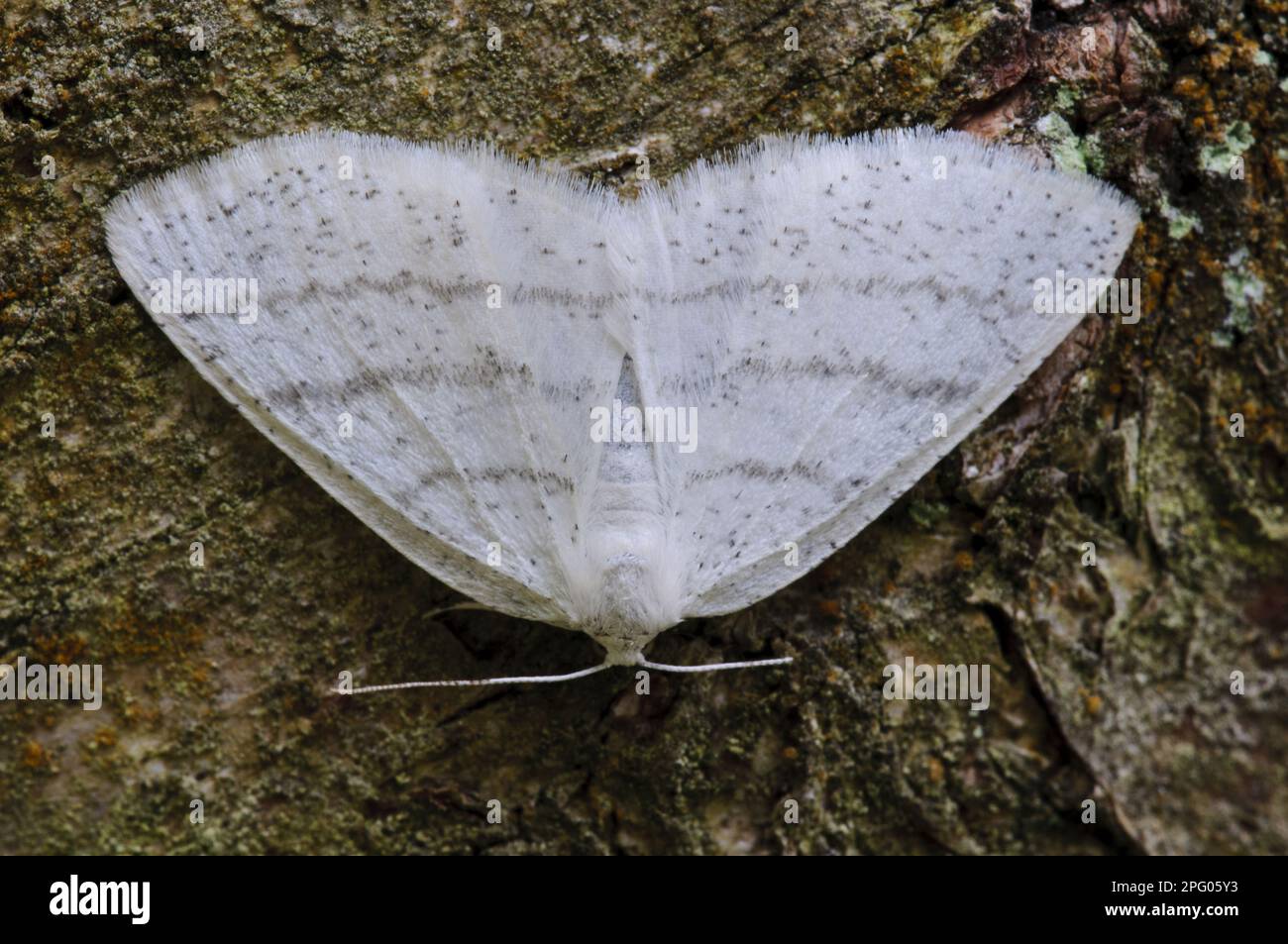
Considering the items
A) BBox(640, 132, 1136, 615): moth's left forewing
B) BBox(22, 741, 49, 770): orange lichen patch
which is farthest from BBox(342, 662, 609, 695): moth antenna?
BBox(22, 741, 49, 770): orange lichen patch

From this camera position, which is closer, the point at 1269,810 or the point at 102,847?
the point at 102,847

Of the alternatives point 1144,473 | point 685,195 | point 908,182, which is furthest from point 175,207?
point 1144,473

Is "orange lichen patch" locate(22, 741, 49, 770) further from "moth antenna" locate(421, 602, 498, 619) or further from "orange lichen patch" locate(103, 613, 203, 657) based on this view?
"moth antenna" locate(421, 602, 498, 619)

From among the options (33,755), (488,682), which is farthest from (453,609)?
(33,755)

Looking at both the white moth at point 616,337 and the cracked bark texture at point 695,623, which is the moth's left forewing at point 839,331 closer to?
the white moth at point 616,337

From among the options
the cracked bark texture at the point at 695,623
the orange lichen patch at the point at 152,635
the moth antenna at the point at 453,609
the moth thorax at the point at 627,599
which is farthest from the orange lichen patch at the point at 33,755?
the moth thorax at the point at 627,599

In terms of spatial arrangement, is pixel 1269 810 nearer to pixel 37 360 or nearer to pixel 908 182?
pixel 908 182

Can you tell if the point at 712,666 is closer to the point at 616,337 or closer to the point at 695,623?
the point at 695,623
